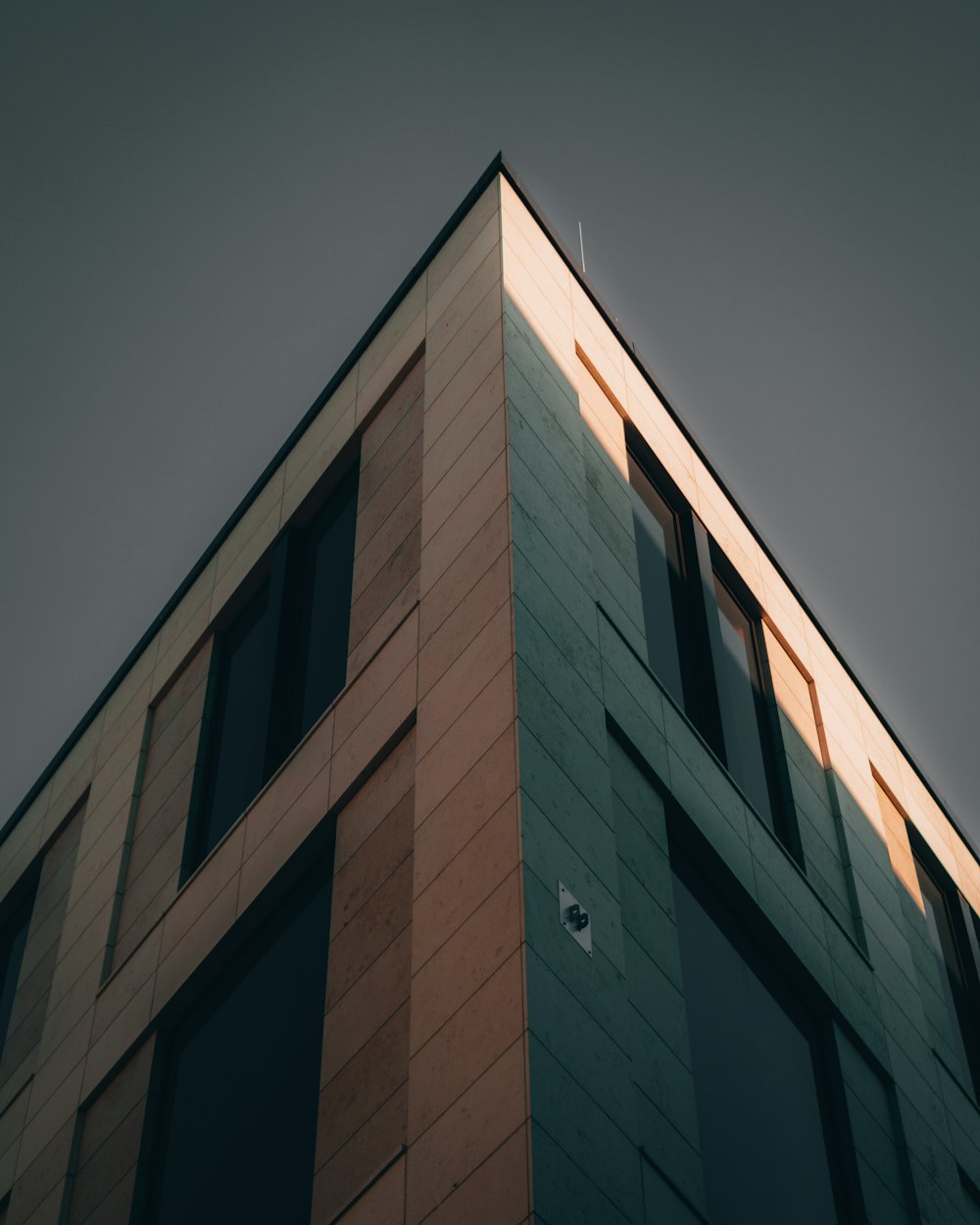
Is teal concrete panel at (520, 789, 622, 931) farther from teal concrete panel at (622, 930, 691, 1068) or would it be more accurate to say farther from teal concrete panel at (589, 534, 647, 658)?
teal concrete panel at (589, 534, 647, 658)

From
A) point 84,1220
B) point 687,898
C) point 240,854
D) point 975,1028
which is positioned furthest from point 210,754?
point 975,1028

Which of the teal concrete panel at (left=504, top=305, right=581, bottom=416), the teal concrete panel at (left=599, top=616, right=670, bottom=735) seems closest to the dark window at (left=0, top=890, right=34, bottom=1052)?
the teal concrete panel at (left=599, top=616, right=670, bottom=735)

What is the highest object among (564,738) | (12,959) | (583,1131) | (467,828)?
(12,959)

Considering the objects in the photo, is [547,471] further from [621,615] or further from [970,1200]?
[970,1200]

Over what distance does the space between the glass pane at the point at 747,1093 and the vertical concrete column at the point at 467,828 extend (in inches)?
140

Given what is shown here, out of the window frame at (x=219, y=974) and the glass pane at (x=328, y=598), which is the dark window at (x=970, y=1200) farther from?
the glass pane at (x=328, y=598)

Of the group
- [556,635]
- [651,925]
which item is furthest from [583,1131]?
[556,635]

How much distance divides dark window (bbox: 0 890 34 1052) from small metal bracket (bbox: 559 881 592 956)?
1493cm

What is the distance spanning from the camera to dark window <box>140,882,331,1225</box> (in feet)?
51.6

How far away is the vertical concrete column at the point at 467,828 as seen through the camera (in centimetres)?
1198

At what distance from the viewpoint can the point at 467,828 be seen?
1423 cm

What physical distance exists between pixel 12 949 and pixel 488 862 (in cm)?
1637

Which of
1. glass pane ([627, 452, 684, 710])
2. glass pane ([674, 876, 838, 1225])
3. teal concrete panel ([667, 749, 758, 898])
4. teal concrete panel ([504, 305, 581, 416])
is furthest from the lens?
glass pane ([627, 452, 684, 710])

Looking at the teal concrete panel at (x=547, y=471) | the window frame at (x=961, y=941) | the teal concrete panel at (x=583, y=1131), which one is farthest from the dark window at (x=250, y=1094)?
the window frame at (x=961, y=941)
